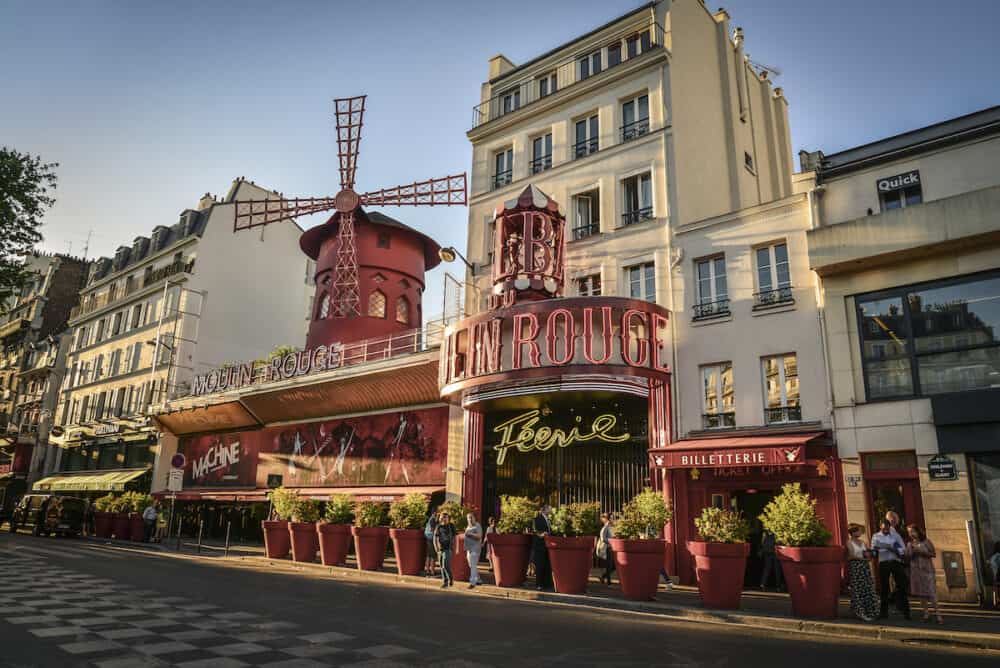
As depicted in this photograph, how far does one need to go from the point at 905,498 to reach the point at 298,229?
115 feet

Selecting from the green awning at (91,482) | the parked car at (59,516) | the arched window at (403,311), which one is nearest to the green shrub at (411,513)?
the arched window at (403,311)

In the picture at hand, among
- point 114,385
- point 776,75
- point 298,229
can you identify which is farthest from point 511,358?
point 114,385

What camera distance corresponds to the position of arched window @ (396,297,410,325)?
99.7 feet

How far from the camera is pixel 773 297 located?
15.2 meters

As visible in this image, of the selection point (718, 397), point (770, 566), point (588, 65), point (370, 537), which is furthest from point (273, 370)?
point (770, 566)

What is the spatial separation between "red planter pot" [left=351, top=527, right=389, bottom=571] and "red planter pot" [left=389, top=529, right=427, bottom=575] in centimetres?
95

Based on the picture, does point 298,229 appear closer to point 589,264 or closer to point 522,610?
point 589,264

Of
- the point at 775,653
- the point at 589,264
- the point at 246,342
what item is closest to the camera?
the point at 775,653

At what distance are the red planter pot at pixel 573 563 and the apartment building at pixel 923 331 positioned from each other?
5.36 metres

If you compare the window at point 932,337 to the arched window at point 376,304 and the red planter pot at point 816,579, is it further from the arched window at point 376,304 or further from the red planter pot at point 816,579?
the arched window at point 376,304

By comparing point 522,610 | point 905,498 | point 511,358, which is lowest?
point 522,610

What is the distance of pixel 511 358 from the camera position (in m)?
16.3

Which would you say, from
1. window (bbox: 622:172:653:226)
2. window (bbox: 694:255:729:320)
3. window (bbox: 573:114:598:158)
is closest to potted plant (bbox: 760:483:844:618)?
window (bbox: 694:255:729:320)

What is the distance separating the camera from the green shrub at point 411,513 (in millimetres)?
14977
